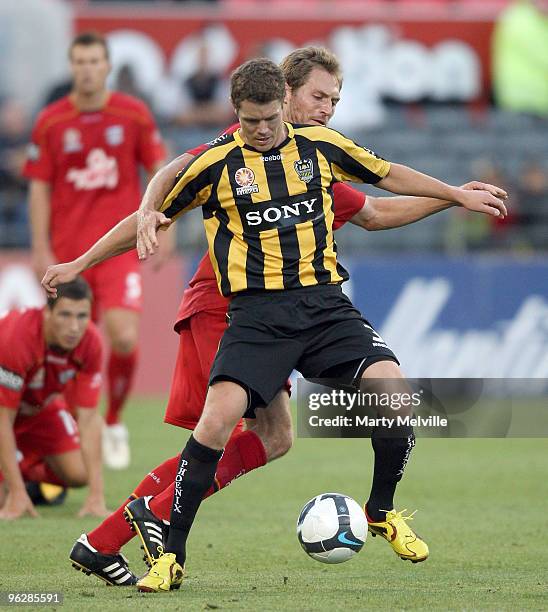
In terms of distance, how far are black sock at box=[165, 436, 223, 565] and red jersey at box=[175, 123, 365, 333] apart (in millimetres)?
766

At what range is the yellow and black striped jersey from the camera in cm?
507

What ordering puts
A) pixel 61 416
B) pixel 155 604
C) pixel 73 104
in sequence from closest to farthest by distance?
pixel 155 604 → pixel 61 416 → pixel 73 104

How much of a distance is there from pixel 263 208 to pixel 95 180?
13.2 feet

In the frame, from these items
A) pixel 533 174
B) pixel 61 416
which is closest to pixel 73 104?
pixel 61 416

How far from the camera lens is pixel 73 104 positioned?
8.93 m

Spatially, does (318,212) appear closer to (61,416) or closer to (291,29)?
(61,416)

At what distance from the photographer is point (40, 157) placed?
352 inches

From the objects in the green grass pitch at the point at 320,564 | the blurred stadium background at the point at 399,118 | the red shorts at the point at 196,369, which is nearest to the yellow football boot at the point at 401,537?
the green grass pitch at the point at 320,564

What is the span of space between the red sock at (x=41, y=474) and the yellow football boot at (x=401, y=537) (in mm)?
3008

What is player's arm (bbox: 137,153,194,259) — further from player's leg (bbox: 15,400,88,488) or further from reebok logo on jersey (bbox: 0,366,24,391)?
player's leg (bbox: 15,400,88,488)

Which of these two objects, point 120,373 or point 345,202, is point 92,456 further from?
point 345,202

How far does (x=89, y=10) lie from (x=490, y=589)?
13909mm

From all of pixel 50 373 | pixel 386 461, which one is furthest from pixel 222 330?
pixel 50 373

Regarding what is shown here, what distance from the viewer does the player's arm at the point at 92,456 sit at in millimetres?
7047
